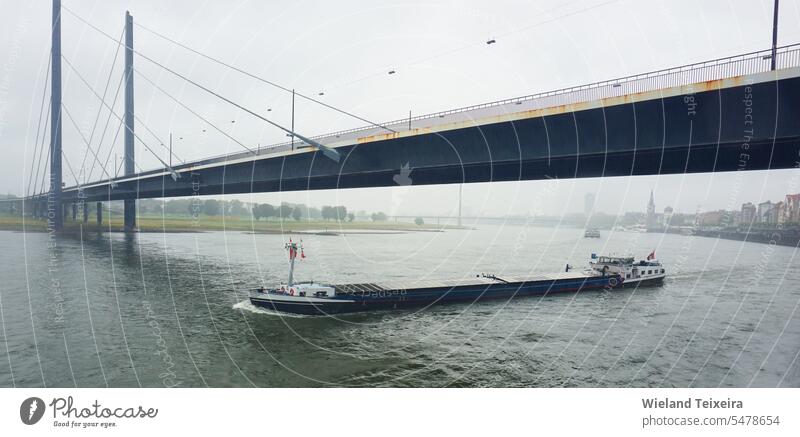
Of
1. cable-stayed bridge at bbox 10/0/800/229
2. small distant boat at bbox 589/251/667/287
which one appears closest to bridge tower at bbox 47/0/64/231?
cable-stayed bridge at bbox 10/0/800/229

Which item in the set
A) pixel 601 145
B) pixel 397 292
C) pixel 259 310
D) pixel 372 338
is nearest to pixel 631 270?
pixel 397 292

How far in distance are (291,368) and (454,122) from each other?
60.0ft

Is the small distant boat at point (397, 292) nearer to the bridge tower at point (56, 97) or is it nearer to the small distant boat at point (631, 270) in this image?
the small distant boat at point (631, 270)

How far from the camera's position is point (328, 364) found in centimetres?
2073

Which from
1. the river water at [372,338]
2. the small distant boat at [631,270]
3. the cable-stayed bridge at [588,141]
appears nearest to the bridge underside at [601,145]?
the cable-stayed bridge at [588,141]

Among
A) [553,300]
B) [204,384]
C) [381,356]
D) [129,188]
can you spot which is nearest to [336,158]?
[381,356]

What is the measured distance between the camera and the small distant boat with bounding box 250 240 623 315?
31891 mm

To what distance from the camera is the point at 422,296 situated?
122 feet

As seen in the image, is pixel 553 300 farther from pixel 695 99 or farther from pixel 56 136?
pixel 56 136

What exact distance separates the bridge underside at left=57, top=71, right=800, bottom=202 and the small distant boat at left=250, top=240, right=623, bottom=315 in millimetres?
9889

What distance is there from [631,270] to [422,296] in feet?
98.1

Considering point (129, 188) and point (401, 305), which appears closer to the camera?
point (401, 305)

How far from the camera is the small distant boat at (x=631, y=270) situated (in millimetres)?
51188

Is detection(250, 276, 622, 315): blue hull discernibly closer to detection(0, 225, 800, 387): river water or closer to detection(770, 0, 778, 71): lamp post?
detection(0, 225, 800, 387): river water
